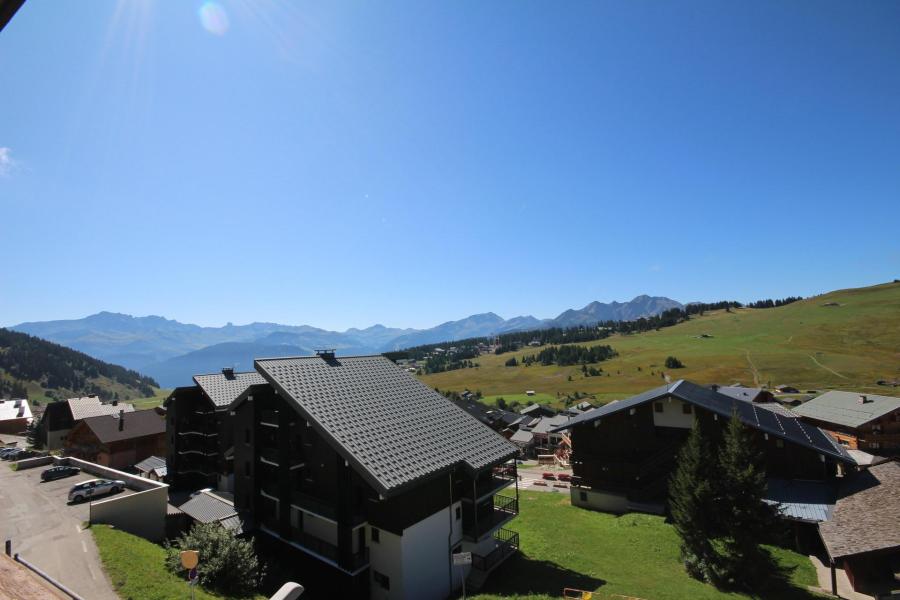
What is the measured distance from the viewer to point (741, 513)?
75.2 feet

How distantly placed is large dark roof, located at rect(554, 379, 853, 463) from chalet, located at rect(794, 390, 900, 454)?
135ft

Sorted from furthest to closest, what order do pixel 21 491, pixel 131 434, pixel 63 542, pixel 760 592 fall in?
pixel 131 434, pixel 21 491, pixel 63 542, pixel 760 592

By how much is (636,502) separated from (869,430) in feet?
185

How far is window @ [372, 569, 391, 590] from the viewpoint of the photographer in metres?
21.9

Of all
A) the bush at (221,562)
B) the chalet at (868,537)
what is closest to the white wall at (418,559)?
the bush at (221,562)

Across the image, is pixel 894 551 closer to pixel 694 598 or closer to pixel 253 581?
pixel 694 598

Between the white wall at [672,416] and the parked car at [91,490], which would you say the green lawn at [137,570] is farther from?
the white wall at [672,416]

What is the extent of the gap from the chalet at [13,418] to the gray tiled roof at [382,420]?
11109 centimetres

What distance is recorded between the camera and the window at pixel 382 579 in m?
21.9

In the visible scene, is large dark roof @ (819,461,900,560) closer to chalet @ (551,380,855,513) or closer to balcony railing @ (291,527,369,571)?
chalet @ (551,380,855,513)

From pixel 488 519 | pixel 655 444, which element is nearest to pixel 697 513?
pixel 488 519

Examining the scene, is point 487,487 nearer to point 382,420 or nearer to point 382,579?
point 382,579

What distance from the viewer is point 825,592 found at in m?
22.7

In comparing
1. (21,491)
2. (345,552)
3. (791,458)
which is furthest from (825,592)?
(21,491)
